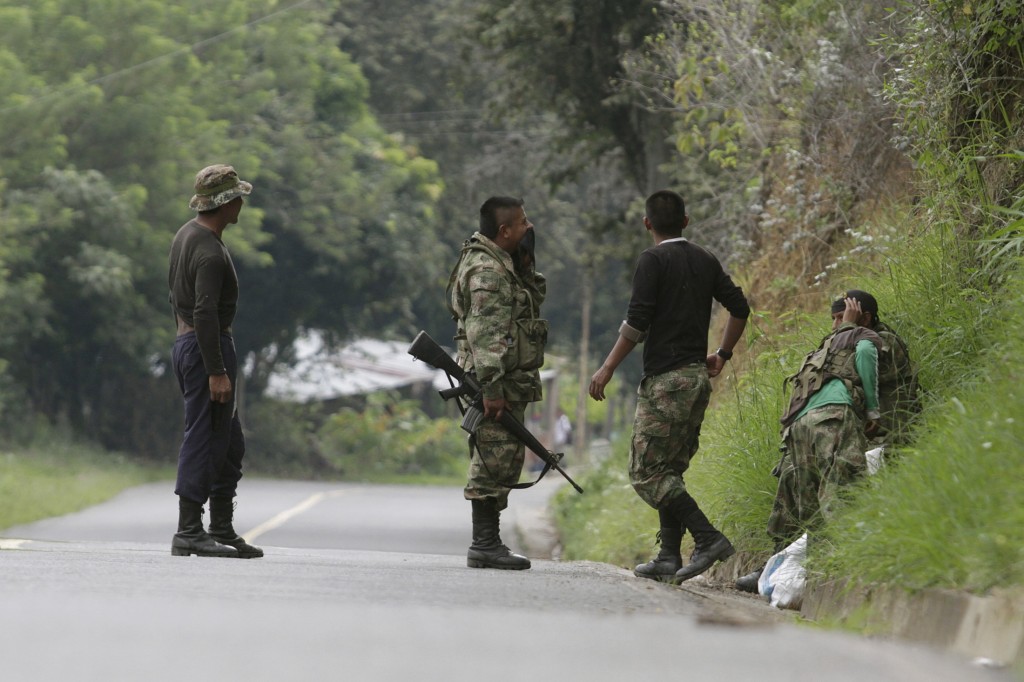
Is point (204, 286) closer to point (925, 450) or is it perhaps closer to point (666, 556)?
point (666, 556)

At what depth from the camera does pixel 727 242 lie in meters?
15.1

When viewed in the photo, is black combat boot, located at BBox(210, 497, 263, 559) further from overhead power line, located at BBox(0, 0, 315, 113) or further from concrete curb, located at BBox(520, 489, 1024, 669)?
overhead power line, located at BBox(0, 0, 315, 113)

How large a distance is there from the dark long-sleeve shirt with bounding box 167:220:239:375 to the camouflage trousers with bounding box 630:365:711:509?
217 centimetres

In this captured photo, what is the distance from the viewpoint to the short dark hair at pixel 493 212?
8.56 meters

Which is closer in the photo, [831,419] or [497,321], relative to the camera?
[831,419]

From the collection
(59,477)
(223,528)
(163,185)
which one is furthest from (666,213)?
(163,185)

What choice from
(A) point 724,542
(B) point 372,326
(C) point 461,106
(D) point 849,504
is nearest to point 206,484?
(A) point 724,542

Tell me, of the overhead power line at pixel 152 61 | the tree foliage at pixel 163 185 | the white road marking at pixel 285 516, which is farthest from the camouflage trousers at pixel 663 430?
the overhead power line at pixel 152 61

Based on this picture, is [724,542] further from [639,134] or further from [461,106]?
[461,106]

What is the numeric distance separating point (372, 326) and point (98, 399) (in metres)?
7.56

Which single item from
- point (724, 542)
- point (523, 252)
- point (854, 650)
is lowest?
point (854, 650)

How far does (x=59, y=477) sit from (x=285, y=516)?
5724 mm

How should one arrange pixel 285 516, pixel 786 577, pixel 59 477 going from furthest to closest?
1. pixel 59 477
2. pixel 285 516
3. pixel 786 577

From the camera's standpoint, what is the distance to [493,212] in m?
8.59
